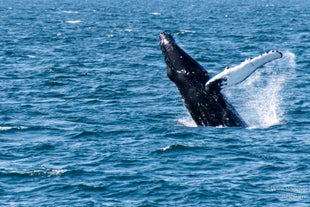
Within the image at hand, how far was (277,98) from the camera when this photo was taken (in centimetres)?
4022

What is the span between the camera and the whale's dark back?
29.5 metres

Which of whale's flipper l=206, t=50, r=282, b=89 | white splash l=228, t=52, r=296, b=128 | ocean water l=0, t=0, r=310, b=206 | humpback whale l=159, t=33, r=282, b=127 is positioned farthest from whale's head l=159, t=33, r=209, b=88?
white splash l=228, t=52, r=296, b=128

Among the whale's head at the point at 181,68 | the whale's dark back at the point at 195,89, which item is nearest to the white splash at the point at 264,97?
the whale's dark back at the point at 195,89

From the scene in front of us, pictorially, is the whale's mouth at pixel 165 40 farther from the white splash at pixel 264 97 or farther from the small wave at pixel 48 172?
the small wave at pixel 48 172

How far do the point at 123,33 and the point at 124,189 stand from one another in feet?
215

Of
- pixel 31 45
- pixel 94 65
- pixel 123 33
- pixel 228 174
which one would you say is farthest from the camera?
pixel 123 33

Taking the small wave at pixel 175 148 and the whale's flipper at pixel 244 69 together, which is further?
the small wave at pixel 175 148

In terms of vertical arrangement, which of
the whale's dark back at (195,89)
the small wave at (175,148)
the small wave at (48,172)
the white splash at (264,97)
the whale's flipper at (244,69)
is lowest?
the white splash at (264,97)

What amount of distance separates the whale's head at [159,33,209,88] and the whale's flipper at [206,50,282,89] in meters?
1.62

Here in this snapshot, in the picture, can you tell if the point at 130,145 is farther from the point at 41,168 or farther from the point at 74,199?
the point at 74,199

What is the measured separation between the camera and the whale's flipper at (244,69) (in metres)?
27.0

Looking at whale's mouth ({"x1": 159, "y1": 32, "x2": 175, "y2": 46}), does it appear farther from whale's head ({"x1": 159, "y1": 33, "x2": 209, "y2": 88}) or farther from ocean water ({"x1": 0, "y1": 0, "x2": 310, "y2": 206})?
ocean water ({"x1": 0, "y1": 0, "x2": 310, "y2": 206})

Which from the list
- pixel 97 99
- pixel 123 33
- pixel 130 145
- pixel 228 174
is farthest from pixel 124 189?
pixel 123 33

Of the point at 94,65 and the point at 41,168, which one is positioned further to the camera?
the point at 94,65
